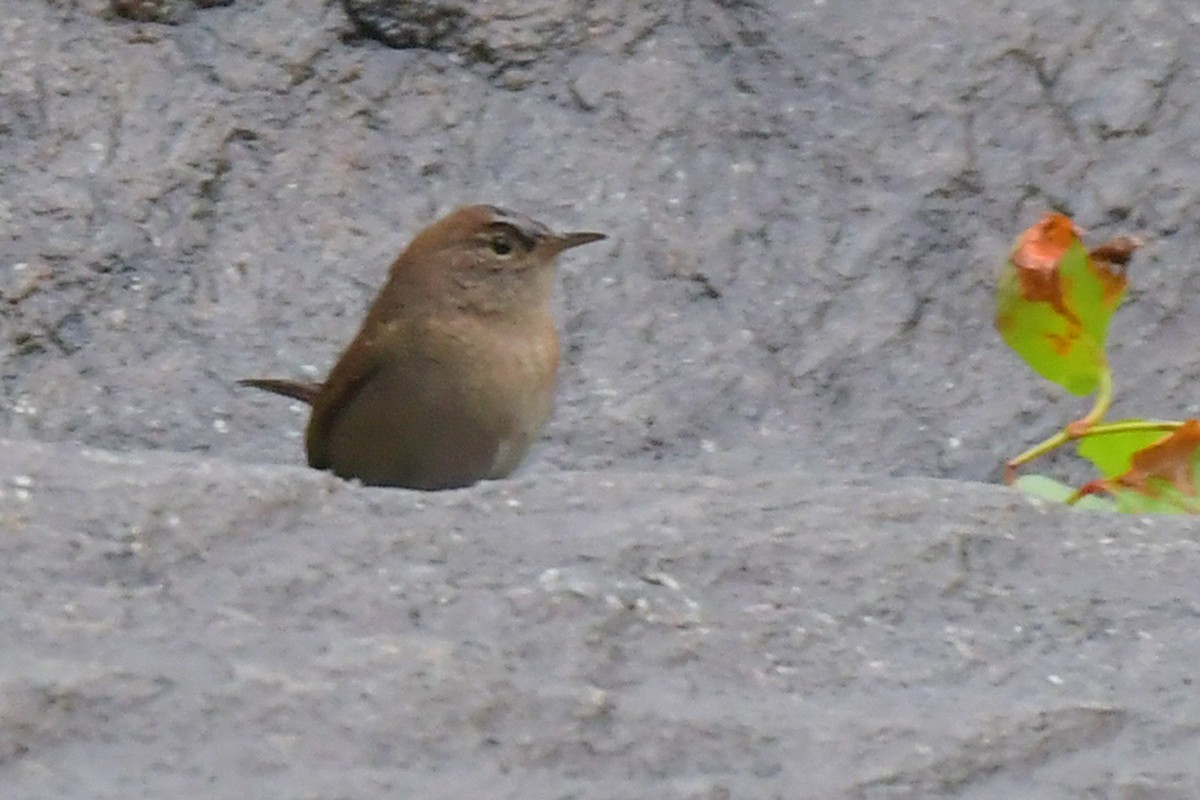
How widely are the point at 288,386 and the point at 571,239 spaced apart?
0.63m

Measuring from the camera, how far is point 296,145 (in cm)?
461

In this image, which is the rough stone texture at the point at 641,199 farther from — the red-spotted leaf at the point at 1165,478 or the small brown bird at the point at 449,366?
the red-spotted leaf at the point at 1165,478

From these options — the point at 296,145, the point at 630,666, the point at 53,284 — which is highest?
the point at 630,666

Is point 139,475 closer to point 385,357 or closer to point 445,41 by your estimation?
point 385,357

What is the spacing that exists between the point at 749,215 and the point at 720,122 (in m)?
0.23

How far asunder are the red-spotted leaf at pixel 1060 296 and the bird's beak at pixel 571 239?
1.11 m

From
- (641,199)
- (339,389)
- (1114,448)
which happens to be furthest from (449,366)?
(1114,448)

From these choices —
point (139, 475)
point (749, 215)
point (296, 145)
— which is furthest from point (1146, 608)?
point (296, 145)

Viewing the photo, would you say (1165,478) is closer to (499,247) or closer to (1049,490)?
(1049,490)

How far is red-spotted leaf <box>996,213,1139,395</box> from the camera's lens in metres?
3.09

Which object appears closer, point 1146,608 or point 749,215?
point 1146,608

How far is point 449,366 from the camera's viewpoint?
395 centimetres

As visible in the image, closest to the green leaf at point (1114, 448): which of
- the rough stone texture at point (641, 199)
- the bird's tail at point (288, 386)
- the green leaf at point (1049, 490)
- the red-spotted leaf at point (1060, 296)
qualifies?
the green leaf at point (1049, 490)

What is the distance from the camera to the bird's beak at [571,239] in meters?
4.09
